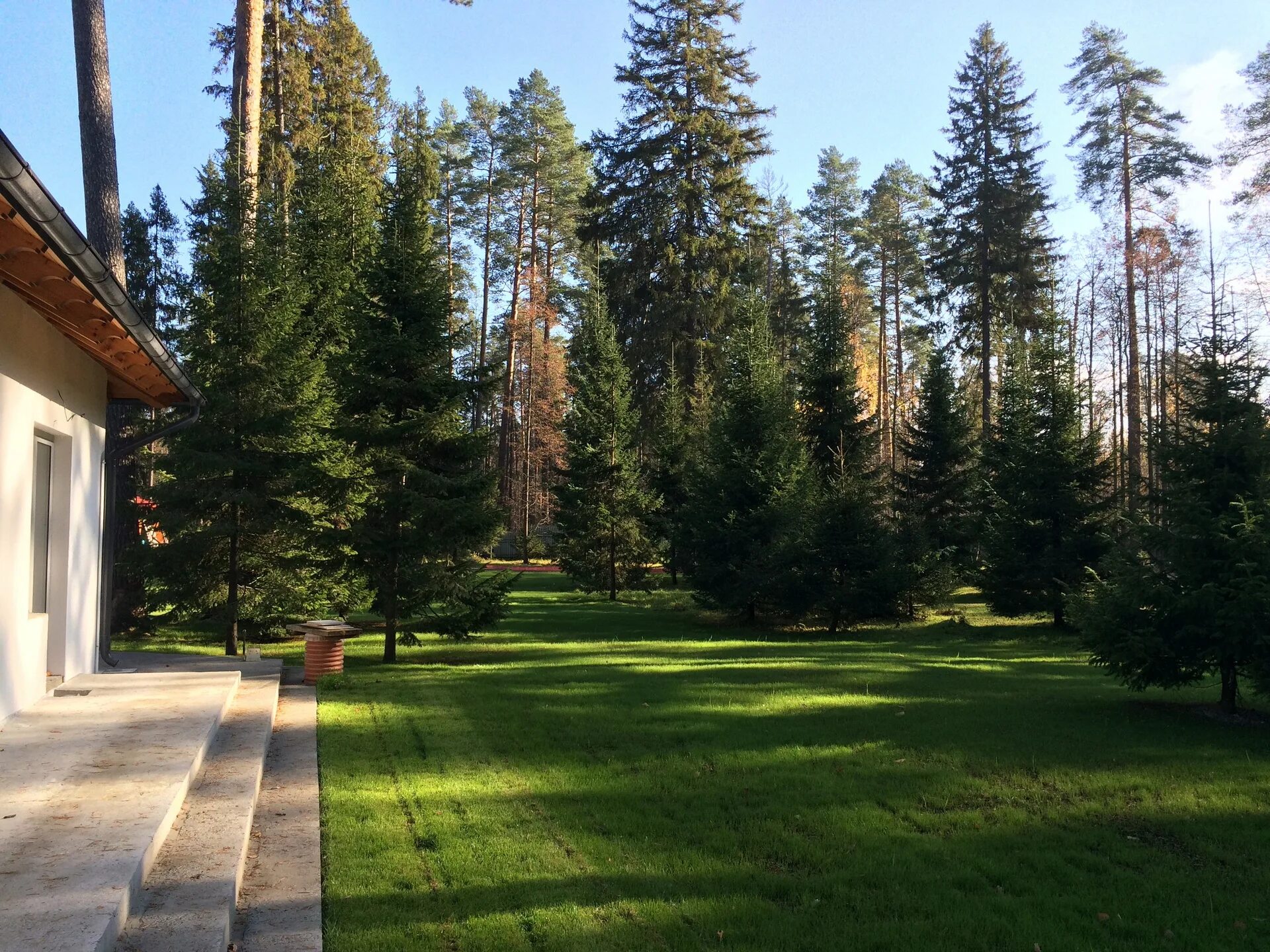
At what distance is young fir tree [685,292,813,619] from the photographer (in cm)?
1889

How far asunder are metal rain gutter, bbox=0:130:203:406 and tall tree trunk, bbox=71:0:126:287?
6169 mm

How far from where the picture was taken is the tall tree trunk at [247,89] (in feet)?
50.5

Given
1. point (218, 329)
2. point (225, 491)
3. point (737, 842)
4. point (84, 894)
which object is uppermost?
point (218, 329)

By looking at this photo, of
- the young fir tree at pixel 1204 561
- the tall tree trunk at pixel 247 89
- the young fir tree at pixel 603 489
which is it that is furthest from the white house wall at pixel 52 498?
the young fir tree at pixel 603 489

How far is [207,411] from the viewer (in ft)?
44.6

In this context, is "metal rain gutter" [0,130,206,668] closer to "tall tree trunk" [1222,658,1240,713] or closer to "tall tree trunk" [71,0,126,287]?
"tall tree trunk" [71,0,126,287]

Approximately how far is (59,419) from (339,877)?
5307 millimetres

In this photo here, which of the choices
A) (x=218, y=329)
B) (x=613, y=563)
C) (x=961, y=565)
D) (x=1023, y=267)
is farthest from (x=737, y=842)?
(x=1023, y=267)

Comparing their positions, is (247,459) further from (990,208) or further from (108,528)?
(990,208)

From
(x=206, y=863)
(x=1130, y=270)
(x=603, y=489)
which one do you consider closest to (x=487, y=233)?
(x=603, y=489)

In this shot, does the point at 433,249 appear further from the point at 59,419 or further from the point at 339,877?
the point at 339,877

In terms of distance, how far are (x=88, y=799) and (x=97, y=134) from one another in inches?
401

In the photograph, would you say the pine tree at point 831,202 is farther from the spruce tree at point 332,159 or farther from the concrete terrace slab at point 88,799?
the concrete terrace slab at point 88,799

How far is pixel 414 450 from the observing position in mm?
13812
